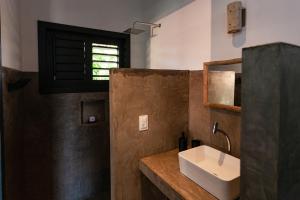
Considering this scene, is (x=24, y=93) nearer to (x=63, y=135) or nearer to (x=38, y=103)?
(x=38, y=103)

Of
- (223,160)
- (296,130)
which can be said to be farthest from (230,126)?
(296,130)

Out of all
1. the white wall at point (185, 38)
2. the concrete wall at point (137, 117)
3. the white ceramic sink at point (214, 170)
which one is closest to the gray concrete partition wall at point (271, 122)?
the white ceramic sink at point (214, 170)

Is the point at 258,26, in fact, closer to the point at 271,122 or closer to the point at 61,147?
the point at 271,122

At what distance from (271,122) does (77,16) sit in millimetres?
2302

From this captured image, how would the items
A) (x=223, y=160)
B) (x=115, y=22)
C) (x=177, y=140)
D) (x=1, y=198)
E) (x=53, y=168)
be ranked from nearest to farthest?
(x=1, y=198) < (x=223, y=160) < (x=177, y=140) < (x=53, y=168) < (x=115, y=22)

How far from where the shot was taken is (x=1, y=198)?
112 cm

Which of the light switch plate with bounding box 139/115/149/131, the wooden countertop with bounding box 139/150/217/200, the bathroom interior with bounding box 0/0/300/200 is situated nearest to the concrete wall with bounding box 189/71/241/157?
the bathroom interior with bounding box 0/0/300/200

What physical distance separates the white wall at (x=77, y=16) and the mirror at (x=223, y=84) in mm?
1295

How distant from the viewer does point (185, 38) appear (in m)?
1.93

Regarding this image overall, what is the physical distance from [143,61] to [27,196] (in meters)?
2.09

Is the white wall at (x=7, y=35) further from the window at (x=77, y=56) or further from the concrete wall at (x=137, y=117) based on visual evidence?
the concrete wall at (x=137, y=117)

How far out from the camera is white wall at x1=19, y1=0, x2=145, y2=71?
6.70 ft

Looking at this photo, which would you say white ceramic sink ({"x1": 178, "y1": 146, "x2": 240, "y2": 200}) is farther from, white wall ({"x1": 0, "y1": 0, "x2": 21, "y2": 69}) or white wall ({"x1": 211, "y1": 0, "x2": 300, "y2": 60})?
white wall ({"x1": 0, "y1": 0, "x2": 21, "y2": 69})

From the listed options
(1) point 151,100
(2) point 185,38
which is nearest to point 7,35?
(1) point 151,100
